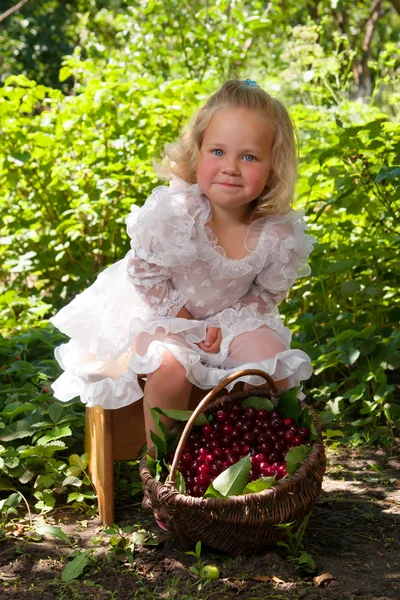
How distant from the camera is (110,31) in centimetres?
1227

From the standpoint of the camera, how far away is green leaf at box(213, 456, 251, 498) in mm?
1864

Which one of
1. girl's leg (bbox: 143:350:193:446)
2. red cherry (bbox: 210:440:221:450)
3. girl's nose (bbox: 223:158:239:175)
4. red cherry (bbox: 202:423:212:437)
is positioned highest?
girl's nose (bbox: 223:158:239:175)

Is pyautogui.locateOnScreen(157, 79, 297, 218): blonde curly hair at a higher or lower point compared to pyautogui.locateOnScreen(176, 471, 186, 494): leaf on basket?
higher

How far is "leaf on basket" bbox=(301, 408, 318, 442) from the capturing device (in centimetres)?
202

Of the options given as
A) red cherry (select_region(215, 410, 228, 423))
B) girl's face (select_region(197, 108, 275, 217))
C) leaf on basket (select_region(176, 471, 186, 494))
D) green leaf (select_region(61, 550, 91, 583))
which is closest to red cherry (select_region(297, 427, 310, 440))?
red cherry (select_region(215, 410, 228, 423))

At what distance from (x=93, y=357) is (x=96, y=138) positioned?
2212 millimetres

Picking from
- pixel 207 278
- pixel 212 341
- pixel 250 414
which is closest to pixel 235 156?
pixel 207 278

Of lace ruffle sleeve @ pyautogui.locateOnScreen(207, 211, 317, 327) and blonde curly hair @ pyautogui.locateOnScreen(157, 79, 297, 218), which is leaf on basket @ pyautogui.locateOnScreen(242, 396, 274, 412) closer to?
lace ruffle sleeve @ pyautogui.locateOnScreen(207, 211, 317, 327)

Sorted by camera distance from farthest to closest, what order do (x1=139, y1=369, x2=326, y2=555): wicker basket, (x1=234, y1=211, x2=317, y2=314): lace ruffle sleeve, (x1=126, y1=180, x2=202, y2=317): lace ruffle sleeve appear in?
(x1=234, y1=211, x2=317, y2=314): lace ruffle sleeve < (x1=126, y1=180, x2=202, y2=317): lace ruffle sleeve < (x1=139, y1=369, x2=326, y2=555): wicker basket

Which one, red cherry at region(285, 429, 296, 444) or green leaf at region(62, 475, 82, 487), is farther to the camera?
green leaf at region(62, 475, 82, 487)

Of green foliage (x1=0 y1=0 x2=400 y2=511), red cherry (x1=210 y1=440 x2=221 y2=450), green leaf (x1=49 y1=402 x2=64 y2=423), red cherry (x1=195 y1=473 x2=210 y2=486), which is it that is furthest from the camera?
green foliage (x1=0 y1=0 x2=400 y2=511)

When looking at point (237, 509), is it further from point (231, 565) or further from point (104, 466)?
point (104, 466)

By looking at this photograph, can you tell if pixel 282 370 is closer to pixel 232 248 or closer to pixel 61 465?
pixel 232 248

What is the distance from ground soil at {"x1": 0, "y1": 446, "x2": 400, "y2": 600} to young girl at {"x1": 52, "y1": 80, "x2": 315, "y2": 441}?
38 cm
